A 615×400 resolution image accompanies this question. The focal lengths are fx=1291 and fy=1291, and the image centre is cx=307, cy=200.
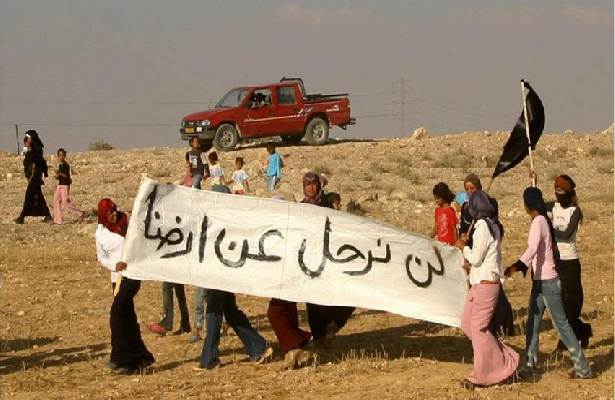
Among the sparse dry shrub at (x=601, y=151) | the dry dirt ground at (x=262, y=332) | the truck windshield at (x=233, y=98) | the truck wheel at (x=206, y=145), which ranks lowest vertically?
the dry dirt ground at (x=262, y=332)

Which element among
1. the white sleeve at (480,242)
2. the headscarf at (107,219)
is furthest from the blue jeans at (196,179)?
the white sleeve at (480,242)

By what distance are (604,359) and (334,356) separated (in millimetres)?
2407

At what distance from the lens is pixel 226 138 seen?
34000 millimetres

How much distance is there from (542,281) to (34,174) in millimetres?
14584

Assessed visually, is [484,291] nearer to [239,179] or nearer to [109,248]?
[109,248]

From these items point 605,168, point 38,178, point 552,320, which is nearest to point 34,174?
point 38,178

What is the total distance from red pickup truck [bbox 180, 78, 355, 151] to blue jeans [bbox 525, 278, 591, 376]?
2366cm

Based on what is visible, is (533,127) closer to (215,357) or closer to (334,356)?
(334,356)

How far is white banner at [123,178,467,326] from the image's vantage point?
1088 cm

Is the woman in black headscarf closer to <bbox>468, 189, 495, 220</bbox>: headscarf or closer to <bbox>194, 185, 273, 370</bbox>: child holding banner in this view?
<bbox>194, 185, 273, 370</bbox>: child holding banner

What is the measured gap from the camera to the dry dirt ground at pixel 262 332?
413 inches

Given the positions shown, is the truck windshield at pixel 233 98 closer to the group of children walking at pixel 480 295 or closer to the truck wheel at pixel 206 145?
the truck wheel at pixel 206 145

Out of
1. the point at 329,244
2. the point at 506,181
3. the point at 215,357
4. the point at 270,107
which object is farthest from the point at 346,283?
the point at 270,107

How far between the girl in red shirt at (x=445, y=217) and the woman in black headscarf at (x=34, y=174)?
12094 mm
